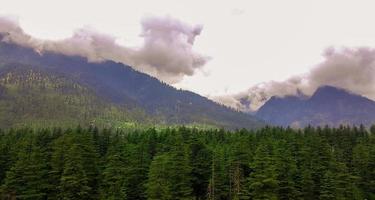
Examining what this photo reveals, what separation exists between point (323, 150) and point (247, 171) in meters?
20.0

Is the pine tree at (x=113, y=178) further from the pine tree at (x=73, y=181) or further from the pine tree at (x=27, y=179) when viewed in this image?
the pine tree at (x=27, y=179)

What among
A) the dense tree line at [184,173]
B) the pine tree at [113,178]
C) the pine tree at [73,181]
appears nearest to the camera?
the pine tree at [73,181]

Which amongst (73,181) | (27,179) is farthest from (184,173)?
(27,179)

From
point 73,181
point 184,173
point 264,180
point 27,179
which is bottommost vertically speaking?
point 27,179

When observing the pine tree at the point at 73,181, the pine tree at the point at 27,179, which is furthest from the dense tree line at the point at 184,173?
the pine tree at the point at 27,179

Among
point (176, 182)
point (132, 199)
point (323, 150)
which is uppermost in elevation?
point (323, 150)

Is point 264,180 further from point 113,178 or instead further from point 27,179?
point 27,179

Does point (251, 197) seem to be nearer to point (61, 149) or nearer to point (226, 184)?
point (226, 184)

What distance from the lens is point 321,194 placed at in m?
81.8

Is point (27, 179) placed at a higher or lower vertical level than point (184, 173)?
lower

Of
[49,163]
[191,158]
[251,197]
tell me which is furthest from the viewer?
[191,158]

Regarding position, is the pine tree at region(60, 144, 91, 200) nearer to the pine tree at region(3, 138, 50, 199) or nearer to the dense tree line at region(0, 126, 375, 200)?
the dense tree line at region(0, 126, 375, 200)

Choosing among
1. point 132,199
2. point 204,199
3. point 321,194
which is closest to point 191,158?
point 204,199

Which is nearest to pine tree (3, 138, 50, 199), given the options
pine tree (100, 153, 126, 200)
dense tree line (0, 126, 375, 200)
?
dense tree line (0, 126, 375, 200)
